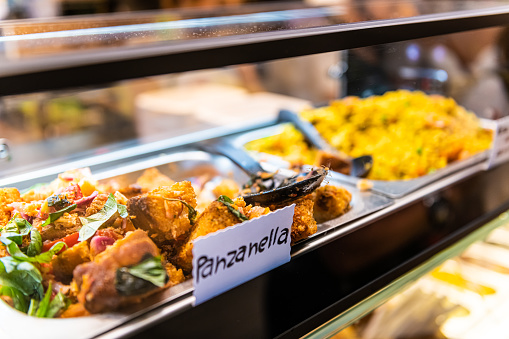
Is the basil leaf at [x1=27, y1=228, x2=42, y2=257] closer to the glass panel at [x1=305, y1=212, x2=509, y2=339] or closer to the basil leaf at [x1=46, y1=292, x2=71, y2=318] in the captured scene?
the basil leaf at [x1=46, y1=292, x2=71, y2=318]

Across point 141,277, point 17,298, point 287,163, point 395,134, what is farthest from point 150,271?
point 395,134

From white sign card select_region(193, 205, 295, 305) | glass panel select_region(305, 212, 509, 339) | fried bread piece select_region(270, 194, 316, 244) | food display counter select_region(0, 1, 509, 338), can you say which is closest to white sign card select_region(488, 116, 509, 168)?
food display counter select_region(0, 1, 509, 338)

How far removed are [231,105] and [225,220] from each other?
1984 millimetres

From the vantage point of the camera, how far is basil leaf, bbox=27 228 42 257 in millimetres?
899

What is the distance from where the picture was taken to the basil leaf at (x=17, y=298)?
844 millimetres

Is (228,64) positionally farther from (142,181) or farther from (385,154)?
(385,154)

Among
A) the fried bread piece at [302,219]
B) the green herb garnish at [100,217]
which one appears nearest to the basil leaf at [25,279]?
the green herb garnish at [100,217]

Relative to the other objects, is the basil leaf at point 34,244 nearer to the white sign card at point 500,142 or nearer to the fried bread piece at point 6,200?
the fried bread piece at point 6,200

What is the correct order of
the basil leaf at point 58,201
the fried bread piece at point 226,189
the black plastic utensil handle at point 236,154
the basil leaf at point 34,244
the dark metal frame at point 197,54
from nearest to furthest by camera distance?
the dark metal frame at point 197,54
the basil leaf at point 34,244
the basil leaf at point 58,201
the fried bread piece at point 226,189
the black plastic utensil handle at point 236,154

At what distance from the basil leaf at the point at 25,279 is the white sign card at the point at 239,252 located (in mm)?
268

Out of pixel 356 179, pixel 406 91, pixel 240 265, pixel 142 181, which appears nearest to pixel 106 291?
pixel 240 265

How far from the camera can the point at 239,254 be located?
904mm

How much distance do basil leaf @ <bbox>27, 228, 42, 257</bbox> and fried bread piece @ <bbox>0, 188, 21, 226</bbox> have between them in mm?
126

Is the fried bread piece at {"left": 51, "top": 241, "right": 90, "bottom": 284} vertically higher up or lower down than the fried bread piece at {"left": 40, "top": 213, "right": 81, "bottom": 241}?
lower down
